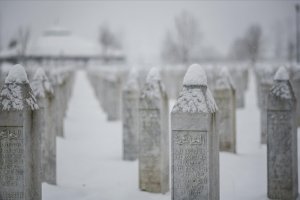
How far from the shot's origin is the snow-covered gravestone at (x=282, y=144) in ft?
31.1

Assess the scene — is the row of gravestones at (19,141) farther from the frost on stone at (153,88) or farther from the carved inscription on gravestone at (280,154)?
the carved inscription on gravestone at (280,154)

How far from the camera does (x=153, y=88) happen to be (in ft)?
36.7

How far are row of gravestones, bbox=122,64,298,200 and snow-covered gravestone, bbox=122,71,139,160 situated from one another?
2.43 m

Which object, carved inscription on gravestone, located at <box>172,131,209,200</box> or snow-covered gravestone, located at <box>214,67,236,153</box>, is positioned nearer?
carved inscription on gravestone, located at <box>172,131,209,200</box>

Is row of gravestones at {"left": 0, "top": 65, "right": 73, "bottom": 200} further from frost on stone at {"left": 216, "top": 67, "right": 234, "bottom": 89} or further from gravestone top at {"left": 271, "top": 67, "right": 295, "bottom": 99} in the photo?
frost on stone at {"left": 216, "top": 67, "right": 234, "bottom": 89}

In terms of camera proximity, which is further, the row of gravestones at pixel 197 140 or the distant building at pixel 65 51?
the distant building at pixel 65 51

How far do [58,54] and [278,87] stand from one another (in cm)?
9710

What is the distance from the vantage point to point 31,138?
27.4 feet

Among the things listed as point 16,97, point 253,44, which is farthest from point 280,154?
point 253,44

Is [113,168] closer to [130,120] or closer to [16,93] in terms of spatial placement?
[130,120]

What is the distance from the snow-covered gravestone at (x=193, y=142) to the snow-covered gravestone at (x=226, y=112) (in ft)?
18.9

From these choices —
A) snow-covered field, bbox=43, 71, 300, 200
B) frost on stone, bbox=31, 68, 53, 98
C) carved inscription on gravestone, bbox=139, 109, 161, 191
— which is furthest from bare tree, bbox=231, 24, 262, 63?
carved inscription on gravestone, bbox=139, 109, 161, 191

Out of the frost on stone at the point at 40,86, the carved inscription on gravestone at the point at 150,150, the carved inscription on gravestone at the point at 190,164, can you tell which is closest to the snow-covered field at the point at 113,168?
the carved inscription on gravestone at the point at 150,150

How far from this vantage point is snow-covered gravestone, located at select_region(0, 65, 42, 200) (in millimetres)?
8062
